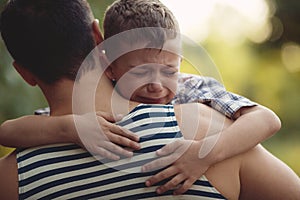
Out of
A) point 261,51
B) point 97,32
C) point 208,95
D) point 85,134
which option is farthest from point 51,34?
point 261,51

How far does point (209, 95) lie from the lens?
1314 millimetres

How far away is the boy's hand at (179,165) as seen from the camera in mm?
1150

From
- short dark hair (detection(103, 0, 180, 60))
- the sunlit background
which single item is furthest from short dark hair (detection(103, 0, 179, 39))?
the sunlit background

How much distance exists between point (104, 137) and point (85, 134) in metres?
0.04

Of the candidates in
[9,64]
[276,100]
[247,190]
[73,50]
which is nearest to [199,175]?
[247,190]

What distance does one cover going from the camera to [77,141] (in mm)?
1164

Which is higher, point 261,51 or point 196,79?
point 196,79

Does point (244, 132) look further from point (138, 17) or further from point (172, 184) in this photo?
point (138, 17)

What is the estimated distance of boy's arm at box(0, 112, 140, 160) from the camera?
1.15m

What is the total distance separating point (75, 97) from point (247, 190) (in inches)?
15.4

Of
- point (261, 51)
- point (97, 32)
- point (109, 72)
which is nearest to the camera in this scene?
point (97, 32)

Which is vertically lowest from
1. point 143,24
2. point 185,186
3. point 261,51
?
point 261,51

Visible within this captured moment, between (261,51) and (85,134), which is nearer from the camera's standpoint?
(85,134)

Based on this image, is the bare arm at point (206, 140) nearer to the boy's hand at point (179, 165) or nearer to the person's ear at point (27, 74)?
the boy's hand at point (179, 165)
